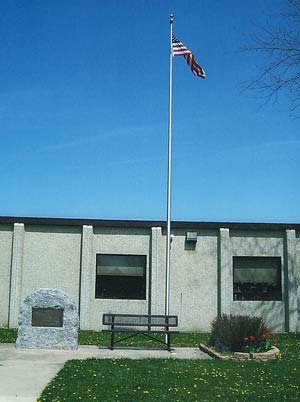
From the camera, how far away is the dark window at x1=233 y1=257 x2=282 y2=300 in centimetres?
2184

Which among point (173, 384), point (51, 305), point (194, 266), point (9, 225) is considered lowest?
point (173, 384)

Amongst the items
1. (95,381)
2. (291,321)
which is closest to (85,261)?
(291,321)

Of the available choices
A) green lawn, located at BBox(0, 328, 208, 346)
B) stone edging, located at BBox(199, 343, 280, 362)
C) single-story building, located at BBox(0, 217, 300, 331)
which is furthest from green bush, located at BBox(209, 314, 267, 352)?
single-story building, located at BBox(0, 217, 300, 331)

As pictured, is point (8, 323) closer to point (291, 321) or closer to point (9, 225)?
point (9, 225)

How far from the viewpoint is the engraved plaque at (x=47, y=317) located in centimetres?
1475

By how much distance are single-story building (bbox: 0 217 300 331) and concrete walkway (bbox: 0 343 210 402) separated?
5.84 metres

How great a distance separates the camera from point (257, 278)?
22.0 meters

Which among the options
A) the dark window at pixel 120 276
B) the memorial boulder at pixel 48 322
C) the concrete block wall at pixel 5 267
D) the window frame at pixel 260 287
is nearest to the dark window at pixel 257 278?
the window frame at pixel 260 287

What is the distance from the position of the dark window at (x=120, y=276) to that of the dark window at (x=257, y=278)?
3.63 metres

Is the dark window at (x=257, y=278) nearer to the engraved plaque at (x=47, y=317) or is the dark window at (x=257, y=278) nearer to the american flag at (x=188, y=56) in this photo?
the american flag at (x=188, y=56)

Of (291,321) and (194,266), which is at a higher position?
(194,266)

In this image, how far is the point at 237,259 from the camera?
22.0m

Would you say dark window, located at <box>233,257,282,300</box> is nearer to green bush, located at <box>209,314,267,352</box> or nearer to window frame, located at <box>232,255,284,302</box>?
window frame, located at <box>232,255,284,302</box>

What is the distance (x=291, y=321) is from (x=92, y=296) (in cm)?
752
